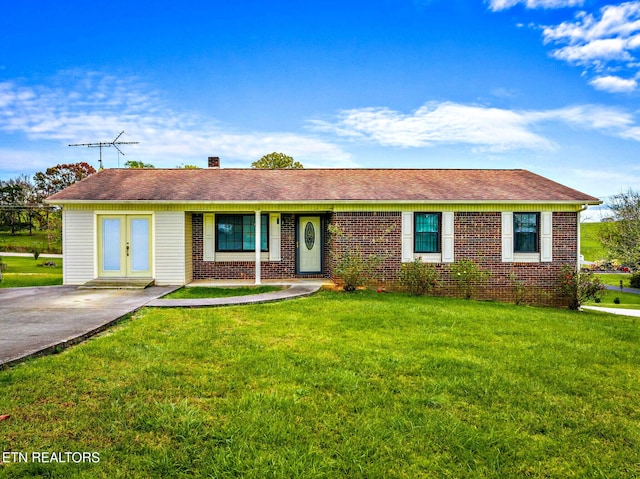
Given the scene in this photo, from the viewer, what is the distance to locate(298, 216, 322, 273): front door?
42.7 feet

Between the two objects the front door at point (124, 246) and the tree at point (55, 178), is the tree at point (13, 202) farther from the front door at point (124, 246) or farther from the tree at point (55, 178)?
the front door at point (124, 246)

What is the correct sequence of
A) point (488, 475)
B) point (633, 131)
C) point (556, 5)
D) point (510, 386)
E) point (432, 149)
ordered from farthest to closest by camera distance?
point (432, 149) → point (633, 131) → point (556, 5) → point (510, 386) → point (488, 475)

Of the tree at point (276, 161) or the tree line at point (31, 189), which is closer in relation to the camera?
the tree at point (276, 161)

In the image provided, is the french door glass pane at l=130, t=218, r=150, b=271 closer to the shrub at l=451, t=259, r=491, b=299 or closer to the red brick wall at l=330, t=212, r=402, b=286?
the red brick wall at l=330, t=212, r=402, b=286

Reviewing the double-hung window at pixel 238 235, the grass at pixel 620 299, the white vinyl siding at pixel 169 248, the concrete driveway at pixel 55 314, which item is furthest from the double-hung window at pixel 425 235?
the grass at pixel 620 299

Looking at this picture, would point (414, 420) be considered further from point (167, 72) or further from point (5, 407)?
point (167, 72)

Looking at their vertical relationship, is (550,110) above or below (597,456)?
above

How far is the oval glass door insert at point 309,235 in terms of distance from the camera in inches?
513

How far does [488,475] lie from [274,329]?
4.30 m

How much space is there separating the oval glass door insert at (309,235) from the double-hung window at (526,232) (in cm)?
662

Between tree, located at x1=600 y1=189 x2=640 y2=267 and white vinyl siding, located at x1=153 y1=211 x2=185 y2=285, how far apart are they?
1825 cm

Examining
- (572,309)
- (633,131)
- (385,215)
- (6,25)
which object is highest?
(6,25)

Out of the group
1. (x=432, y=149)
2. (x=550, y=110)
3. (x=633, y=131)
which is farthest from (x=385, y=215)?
(x=633, y=131)

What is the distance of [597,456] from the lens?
2781 mm
